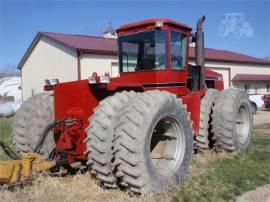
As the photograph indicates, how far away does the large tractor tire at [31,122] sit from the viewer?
6.63 meters

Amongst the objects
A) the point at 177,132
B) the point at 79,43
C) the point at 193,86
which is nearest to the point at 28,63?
the point at 79,43

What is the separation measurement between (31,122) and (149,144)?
2355mm

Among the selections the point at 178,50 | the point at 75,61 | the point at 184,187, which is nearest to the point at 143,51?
the point at 178,50

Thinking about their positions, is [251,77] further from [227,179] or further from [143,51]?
[227,179]

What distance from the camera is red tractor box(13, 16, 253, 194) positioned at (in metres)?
5.25

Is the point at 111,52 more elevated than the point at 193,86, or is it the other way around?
the point at 111,52

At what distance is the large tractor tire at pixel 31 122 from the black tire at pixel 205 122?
2929 millimetres

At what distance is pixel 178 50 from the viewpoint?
7.49 metres

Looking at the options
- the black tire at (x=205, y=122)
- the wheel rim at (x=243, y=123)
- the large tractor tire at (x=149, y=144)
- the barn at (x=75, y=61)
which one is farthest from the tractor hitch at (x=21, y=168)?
the barn at (x=75, y=61)

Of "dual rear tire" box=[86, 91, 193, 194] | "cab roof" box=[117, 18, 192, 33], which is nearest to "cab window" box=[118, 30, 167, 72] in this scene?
"cab roof" box=[117, 18, 192, 33]

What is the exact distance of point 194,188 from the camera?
5.79 metres

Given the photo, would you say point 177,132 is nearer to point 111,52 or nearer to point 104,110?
point 104,110

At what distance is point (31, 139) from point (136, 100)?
2.20m

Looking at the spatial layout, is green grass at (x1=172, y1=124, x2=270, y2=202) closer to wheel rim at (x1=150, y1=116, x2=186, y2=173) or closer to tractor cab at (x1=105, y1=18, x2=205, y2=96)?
wheel rim at (x1=150, y1=116, x2=186, y2=173)
